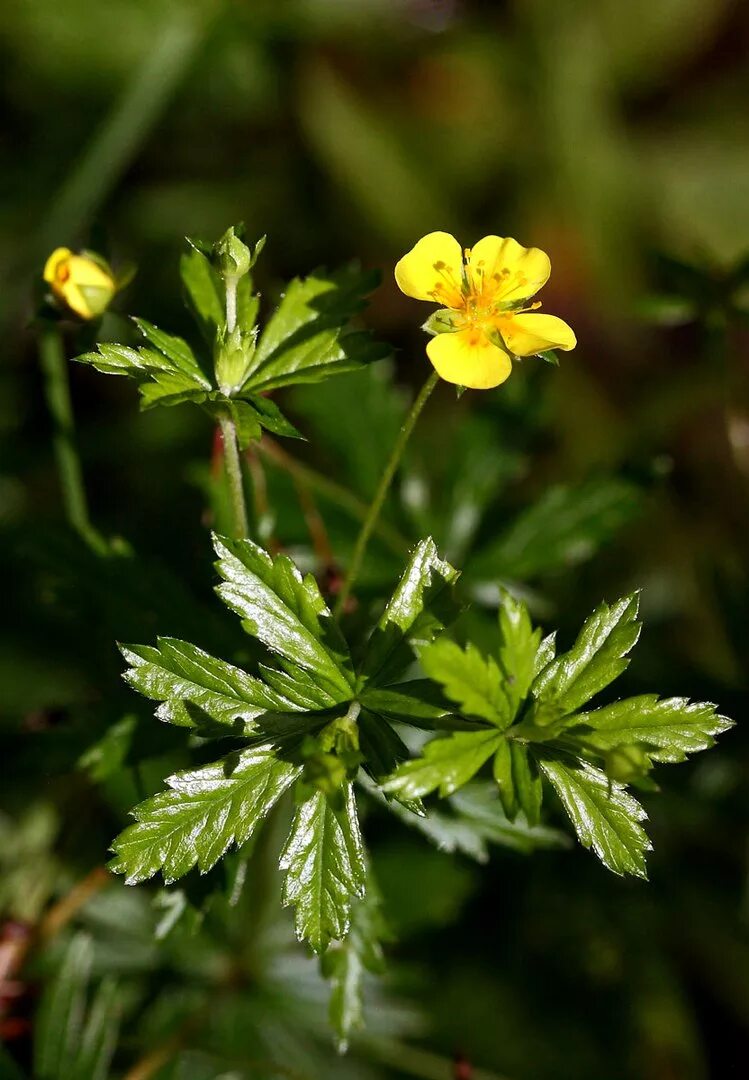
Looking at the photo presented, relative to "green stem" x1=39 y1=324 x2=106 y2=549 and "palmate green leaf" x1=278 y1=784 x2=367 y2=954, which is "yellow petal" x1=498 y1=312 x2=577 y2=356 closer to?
"palmate green leaf" x1=278 y1=784 x2=367 y2=954

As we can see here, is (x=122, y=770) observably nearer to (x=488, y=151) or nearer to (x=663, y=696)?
(x=663, y=696)

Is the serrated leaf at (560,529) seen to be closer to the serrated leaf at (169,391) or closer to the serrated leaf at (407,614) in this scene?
the serrated leaf at (407,614)

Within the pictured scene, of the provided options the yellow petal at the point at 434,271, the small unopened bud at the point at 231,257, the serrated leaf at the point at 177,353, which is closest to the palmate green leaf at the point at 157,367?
the serrated leaf at the point at 177,353

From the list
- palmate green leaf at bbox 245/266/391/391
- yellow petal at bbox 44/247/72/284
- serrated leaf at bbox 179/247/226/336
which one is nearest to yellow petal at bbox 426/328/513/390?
palmate green leaf at bbox 245/266/391/391

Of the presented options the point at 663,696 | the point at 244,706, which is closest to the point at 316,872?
the point at 244,706

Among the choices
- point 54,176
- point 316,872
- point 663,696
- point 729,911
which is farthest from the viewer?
point 54,176

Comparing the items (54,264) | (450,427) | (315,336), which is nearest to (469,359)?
(315,336)
